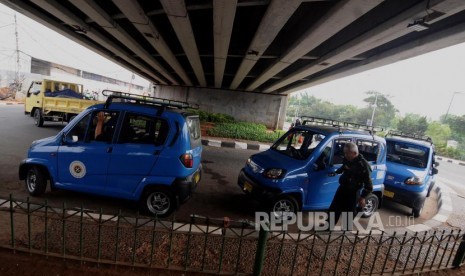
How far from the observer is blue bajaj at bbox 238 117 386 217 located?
4.82 metres

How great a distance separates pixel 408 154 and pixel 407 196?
1613 mm

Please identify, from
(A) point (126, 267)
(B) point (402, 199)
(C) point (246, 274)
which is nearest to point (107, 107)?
(A) point (126, 267)

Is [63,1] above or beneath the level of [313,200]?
above

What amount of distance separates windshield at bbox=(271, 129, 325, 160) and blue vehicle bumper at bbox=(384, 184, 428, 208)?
2.66 metres

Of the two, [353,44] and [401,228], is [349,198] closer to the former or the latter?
[401,228]

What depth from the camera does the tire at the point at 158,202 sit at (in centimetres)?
448

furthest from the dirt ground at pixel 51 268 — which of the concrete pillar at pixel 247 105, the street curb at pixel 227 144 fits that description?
the concrete pillar at pixel 247 105

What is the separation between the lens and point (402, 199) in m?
6.21

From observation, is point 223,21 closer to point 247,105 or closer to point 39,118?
point 39,118

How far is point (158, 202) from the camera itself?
4.59 metres

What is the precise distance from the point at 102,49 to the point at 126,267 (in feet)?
43.4

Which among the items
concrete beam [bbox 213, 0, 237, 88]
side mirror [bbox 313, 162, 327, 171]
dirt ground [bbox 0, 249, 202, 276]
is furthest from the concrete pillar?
dirt ground [bbox 0, 249, 202, 276]

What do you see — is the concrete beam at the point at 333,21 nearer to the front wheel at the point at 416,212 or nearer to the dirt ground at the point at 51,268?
the front wheel at the point at 416,212

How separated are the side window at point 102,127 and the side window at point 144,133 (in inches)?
A: 7.9
